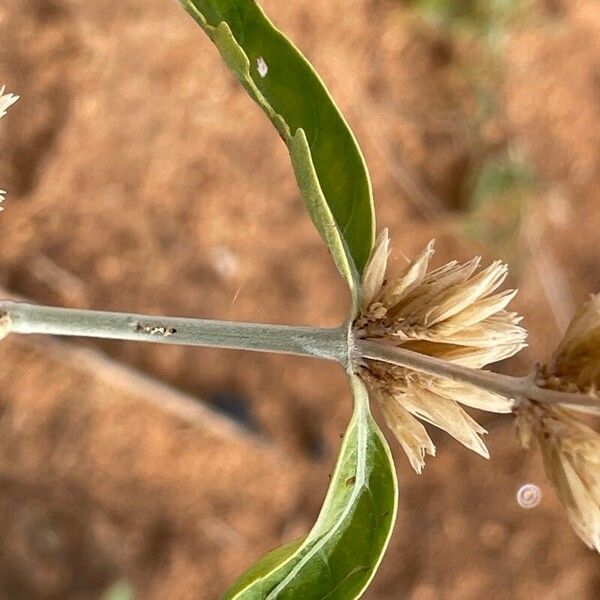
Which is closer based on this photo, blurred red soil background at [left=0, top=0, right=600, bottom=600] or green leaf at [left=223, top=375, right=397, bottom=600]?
green leaf at [left=223, top=375, right=397, bottom=600]

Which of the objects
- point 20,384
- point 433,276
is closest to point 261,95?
point 433,276

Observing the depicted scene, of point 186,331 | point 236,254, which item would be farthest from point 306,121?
point 236,254

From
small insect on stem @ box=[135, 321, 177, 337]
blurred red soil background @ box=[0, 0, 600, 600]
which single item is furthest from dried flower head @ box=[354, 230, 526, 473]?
blurred red soil background @ box=[0, 0, 600, 600]

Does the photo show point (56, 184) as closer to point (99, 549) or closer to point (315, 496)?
point (99, 549)

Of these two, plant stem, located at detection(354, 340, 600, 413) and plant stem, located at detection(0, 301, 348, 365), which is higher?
plant stem, located at detection(0, 301, 348, 365)

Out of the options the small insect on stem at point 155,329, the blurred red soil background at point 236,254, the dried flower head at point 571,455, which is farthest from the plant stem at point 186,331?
the blurred red soil background at point 236,254

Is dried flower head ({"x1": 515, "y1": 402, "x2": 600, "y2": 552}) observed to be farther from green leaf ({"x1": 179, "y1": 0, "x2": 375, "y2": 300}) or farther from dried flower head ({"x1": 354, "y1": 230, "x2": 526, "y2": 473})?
green leaf ({"x1": 179, "y1": 0, "x2": 375, "y2": 300})
